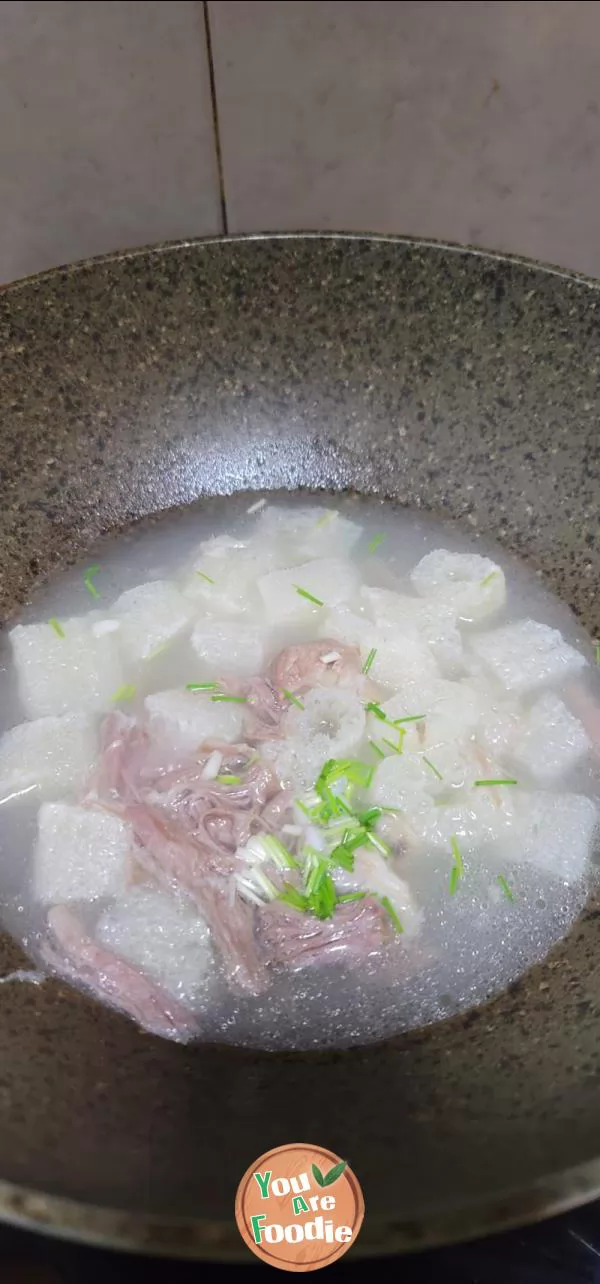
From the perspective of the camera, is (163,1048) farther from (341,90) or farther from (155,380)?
(341,90)

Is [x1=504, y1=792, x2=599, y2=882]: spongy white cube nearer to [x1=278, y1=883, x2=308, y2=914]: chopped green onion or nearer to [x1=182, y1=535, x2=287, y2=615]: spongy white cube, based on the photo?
[x1=278, y1=883, x2=308, y2=914]: chopped green onion

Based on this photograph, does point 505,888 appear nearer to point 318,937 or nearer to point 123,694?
point 318,937

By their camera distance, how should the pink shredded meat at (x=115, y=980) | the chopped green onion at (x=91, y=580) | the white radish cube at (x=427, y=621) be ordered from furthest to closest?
1. the chopped green onion at (x=91, y=580)
2. the white radish cube at (x=427, y=621)
3. the pink shredded meat at (x=115, y=980)

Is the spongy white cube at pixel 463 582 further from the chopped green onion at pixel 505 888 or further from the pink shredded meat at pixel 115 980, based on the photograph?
the pink shredded meat at pixel 115 980

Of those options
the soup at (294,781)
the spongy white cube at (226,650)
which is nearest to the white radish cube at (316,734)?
the soup at (294,781)

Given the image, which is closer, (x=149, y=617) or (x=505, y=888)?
(x=505, y=888)

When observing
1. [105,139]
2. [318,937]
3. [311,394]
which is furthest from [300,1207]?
[105,139]

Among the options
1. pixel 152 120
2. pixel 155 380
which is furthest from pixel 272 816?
pixel 152 120
